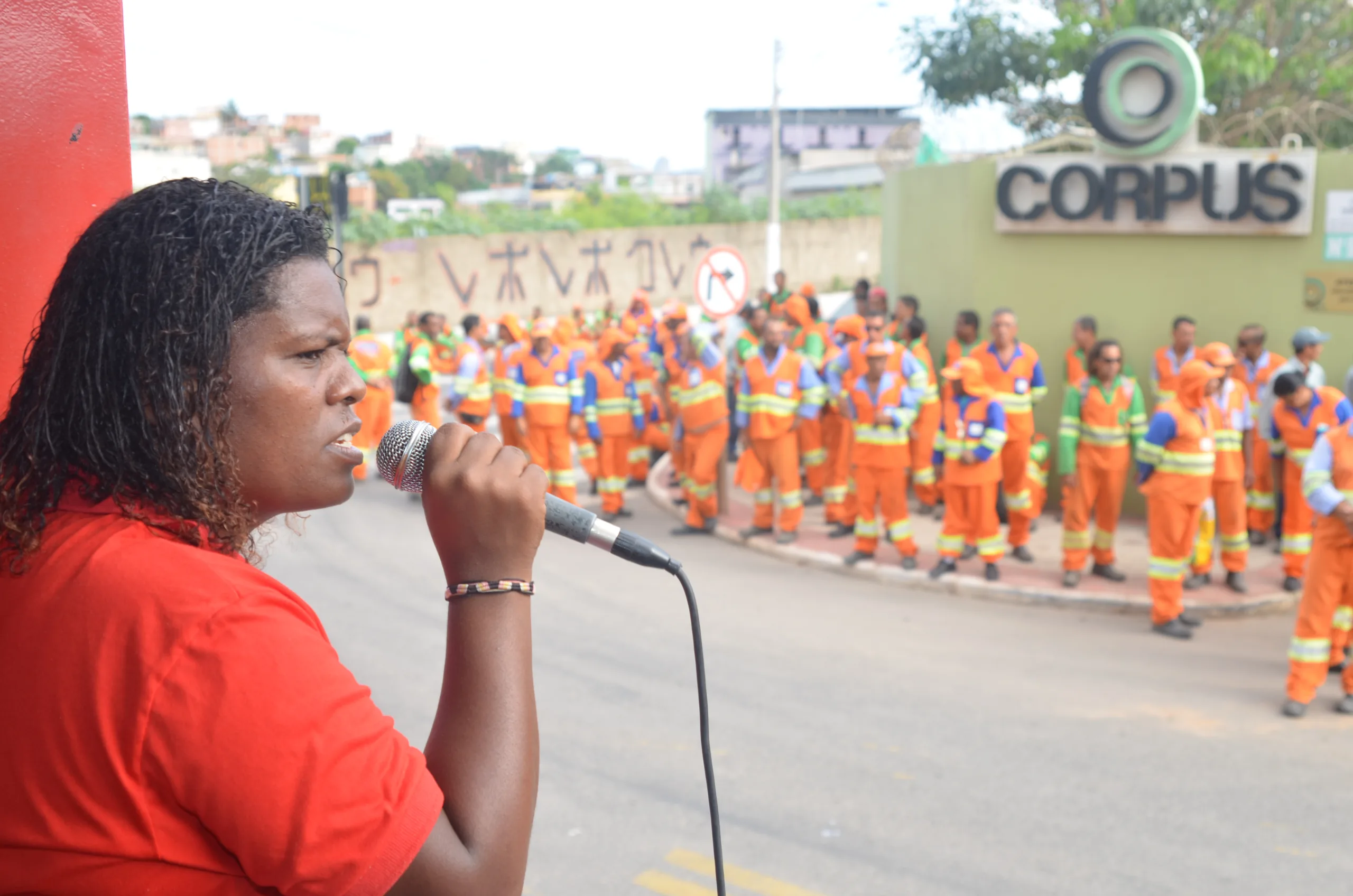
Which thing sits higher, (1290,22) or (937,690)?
(1290,22)

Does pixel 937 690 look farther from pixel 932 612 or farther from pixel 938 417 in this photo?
pixel 938 417

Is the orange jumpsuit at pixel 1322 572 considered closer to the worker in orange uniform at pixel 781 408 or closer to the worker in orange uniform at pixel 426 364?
the worker in orange uniform at pixel 781 408

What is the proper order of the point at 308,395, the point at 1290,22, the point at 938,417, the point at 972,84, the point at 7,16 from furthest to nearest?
the point at 972,84 → the point at 1290,22 → the point at 938,417 → the point at 7,16 → the point at 308,395

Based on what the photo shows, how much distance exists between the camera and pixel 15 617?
4.37 ft

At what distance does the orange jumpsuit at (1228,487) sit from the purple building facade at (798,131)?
72.9m

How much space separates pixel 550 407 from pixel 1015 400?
468 cm

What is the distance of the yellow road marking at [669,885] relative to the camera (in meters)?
4.80

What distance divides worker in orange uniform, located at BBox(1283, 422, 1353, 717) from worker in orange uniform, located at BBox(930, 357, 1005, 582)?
9.21 ft

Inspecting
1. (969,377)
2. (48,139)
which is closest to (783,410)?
(969,377)

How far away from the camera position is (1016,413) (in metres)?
10.7

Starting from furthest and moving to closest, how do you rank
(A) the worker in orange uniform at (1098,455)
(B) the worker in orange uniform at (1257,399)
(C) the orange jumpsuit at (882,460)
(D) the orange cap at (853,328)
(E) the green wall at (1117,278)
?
(D) the orange cap at (853,328), (E) the green wall at (1117,278), (B) the worker in orange uniform at (1257,399), (C) the orange jumpsuit at (882,460), (A) the worker in orange uniform at (1098,455)

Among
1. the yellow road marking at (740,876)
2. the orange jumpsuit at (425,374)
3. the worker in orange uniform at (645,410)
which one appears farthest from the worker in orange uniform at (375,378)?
the yellow road marking at (740,876)

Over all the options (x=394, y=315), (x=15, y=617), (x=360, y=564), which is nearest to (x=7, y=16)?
(x=15, y=617)

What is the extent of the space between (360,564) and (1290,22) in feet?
50.6
